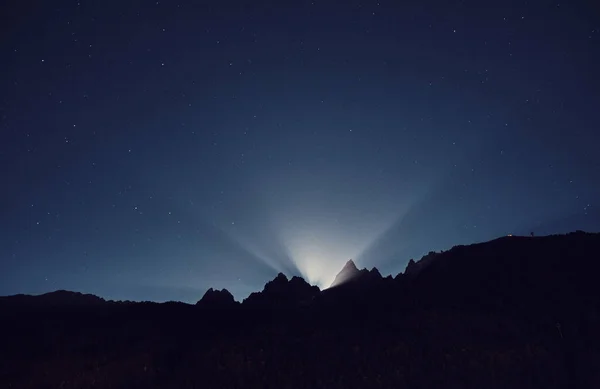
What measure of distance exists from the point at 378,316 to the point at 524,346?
2019 cm

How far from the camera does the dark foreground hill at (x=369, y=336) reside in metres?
49.0

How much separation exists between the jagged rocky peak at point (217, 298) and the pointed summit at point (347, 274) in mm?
22842

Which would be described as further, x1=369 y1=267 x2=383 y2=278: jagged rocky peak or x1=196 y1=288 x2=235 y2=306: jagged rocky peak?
x1=369 y1=267 x2=383 y2=278: jagged rocky peak

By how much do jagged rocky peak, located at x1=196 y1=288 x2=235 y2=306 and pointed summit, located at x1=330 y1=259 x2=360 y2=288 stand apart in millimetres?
22842

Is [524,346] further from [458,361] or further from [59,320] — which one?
[59,320]

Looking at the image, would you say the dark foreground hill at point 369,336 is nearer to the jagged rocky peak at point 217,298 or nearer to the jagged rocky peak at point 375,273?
the jagged rocky peak at point 217,298

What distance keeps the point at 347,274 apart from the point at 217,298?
101 ft

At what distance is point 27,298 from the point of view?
85688 mm

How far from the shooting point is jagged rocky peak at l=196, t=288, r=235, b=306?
79250 mm

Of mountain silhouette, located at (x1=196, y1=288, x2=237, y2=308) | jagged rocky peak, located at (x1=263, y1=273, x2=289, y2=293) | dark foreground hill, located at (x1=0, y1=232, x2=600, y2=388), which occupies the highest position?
jagged rocky peak, located at (x1=263, y1=273, x2=289, y2=293)

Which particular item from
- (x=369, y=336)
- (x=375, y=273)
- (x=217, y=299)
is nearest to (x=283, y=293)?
(x=217, y=299)

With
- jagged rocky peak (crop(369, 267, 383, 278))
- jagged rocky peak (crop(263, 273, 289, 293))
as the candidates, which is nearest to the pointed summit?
jagged rocky peak (crop(369, 267, 383, 278))

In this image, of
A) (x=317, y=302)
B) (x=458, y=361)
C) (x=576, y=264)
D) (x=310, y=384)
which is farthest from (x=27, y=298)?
(x=576, y=264)

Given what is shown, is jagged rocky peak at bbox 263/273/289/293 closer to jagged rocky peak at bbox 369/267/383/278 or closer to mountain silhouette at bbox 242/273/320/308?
mountain silhouette at bbox 242/273/320/308
